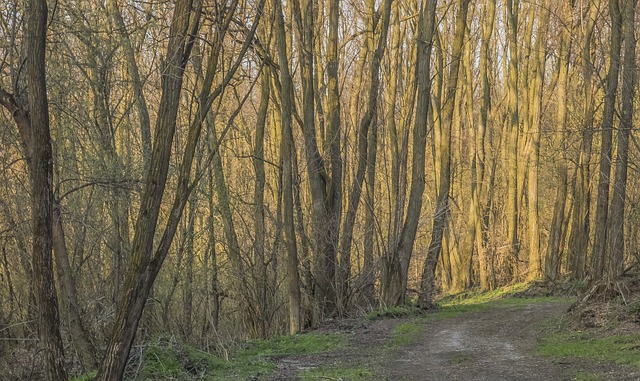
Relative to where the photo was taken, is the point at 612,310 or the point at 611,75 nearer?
the point at 612,310

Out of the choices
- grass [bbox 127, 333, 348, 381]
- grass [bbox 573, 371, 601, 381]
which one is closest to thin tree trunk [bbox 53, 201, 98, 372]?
grass [bbox 127, 333, 348, 381]

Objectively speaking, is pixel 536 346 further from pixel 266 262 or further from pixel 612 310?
pixel 266 262

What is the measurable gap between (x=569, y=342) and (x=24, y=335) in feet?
25.7

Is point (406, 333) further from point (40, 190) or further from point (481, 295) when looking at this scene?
point (481, 295)

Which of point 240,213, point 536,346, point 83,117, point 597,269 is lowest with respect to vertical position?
point 536,346

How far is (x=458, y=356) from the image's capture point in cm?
852

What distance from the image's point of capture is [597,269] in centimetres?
1078

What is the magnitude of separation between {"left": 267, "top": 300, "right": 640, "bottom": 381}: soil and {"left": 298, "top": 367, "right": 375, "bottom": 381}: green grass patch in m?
0.11

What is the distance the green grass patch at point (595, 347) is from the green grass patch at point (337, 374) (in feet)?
8.12

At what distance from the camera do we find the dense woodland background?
6.66 metres

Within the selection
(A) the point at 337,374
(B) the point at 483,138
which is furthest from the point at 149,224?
(B) the point at 483,138

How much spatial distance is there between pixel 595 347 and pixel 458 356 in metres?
1.66

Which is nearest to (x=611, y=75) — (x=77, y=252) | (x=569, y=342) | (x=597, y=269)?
(x=597, y=269)

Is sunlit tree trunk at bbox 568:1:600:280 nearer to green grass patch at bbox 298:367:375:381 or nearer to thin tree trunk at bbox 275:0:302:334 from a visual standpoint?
thin tree trunk at bbox 275:0:302:334
